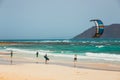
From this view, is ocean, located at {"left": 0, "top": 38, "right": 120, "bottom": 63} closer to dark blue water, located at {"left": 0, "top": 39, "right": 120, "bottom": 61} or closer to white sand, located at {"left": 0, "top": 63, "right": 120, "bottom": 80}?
dark blue water, located at {"left": 0, "top": 39, "right": 120, "bottom": 61}

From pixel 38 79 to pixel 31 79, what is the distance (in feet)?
1.19

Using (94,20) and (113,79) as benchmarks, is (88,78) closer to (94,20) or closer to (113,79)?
(113,79)

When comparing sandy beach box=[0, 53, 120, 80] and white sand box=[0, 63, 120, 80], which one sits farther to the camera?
sandy beach box=[0, 53, 120, 80]

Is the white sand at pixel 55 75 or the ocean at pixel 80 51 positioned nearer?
the white sand at pixel 55 75

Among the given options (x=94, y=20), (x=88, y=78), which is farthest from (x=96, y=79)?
(x=94, y=20)

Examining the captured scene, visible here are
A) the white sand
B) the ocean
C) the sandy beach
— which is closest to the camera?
the white sand

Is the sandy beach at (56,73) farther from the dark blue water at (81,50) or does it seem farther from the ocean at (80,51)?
the dark blue water at (81,50)

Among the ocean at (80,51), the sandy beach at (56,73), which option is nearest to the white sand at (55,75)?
the sandy beach at (56,73)

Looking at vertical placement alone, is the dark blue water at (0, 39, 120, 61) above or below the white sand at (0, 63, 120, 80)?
below

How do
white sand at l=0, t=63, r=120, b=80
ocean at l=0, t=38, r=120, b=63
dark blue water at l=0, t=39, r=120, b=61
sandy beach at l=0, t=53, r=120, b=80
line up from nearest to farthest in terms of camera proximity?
white sand at l=0, t=63, r=120, b=80 → sandy beach at l=0, t=53, r=120, b=80 → ocean at l=0, t=38, r=120, b=63 → dark blue water at l=0, t=39, r=120, b=61

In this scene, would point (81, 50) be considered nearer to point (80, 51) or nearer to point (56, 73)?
point (80, 51)

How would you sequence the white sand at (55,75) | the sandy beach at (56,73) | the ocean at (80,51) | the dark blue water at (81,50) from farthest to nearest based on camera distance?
the dark blue water at (81,50) → the ocean at (80,51) → the sandy beach at (56,73) → the white sand at (55,75)

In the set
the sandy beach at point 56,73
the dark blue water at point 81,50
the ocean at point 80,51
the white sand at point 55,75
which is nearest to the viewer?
the white sand at point 55,75

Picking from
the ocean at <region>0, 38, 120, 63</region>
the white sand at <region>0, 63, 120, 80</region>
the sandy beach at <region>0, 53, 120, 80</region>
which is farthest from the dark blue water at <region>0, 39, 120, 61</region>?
the white sand at <region>0, 63, 120, 80</region>
